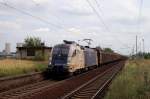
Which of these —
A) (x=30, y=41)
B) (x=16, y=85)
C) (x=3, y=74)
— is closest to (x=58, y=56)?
(x=3, y=74)

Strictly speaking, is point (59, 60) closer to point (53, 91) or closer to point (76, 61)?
point (76, 61)

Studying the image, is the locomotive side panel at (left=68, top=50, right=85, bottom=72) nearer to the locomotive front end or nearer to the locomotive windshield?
the locomotive front end

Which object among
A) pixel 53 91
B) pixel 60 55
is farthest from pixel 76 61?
pixel 53 91

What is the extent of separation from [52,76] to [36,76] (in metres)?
3.60

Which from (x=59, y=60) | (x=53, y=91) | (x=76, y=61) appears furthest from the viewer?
(x=76, y=61)

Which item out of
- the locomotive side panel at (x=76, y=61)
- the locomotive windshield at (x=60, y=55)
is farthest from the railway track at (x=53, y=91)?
the locomotive side panel at (x=76, y=61)

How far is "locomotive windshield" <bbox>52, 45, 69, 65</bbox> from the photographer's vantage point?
2823 cm

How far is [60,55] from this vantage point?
93.4ft

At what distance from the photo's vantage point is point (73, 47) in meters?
29.4

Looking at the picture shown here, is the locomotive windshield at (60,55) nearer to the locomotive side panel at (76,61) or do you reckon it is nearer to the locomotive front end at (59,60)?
the locomotive front end at (59,60)

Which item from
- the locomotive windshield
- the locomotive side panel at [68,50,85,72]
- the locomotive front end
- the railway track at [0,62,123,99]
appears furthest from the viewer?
the locomotive side panel at [68,50,85,72]

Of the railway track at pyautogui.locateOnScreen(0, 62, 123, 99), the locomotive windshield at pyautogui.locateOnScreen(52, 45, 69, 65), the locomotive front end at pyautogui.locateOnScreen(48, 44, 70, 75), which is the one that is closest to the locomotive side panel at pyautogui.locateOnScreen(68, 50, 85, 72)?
the locomotive front end at pyautogui.locateOnScreen(48, 44, 70, 75)

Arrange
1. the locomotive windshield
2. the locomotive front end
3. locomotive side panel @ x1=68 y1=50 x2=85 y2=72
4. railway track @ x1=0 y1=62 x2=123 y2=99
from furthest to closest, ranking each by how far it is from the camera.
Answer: locomotive side panel @ x1=68 y1=50 x2=85 y2=72 < the locomotive windshield < the locomotive front end < railway track @ x1=0 y1=62 x2=123 y2=99

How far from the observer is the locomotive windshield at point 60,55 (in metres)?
28.2
